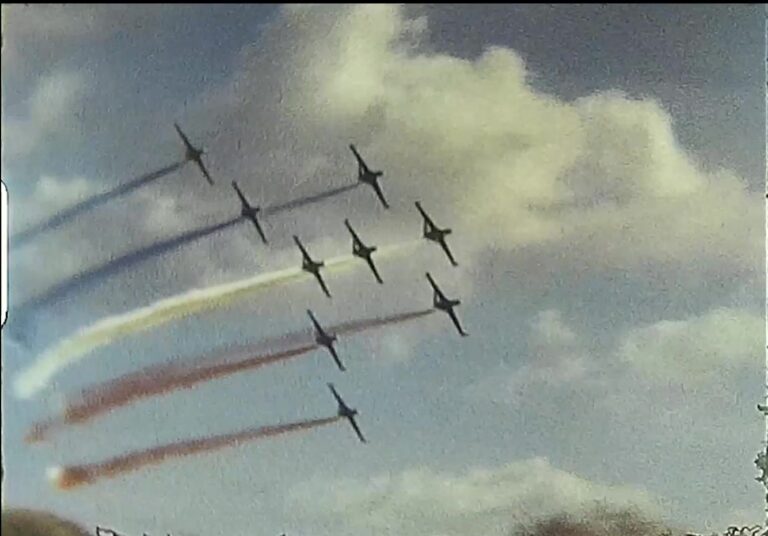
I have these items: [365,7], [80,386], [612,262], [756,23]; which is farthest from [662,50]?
[80,386]

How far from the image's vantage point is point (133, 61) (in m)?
2.48

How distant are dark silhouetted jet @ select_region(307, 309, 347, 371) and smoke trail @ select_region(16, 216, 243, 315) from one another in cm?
29

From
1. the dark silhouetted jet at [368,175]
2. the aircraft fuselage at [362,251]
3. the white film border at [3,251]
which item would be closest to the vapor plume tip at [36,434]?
the white film border at [3,251]

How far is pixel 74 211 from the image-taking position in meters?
2.46

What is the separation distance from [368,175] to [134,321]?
60cm

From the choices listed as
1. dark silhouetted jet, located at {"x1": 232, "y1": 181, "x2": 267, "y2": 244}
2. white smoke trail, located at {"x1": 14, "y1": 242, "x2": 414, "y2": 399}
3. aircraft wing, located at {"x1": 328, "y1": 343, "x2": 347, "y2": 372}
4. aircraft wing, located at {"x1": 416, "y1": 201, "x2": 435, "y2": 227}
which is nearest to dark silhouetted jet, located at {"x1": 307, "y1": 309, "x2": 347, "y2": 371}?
aircraft wing, located at {"x1": 328, "y1": 343, "x2": 347, "y2": 372}

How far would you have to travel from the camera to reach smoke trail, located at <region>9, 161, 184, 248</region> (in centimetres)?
245

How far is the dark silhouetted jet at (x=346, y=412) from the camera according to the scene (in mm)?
2555

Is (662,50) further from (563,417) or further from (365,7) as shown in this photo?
(563,417)

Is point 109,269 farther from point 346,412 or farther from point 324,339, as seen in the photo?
point 346,412

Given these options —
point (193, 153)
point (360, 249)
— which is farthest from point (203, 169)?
point (360, 249)

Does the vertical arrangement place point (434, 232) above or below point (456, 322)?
above

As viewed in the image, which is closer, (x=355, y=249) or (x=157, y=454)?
(x=157, y=454)

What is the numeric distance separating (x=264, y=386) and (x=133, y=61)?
75cm
